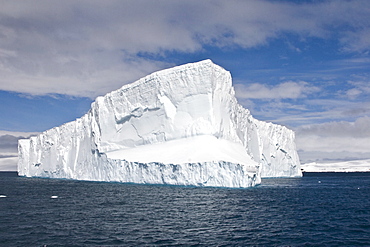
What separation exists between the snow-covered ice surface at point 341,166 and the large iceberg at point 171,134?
101 meters

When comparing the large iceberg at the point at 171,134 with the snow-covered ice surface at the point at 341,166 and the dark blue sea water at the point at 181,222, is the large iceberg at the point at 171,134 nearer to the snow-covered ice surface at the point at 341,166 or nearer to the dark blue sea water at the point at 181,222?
the dark blue sea water at the point at 181,222

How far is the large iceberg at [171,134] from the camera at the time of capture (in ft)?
98.1

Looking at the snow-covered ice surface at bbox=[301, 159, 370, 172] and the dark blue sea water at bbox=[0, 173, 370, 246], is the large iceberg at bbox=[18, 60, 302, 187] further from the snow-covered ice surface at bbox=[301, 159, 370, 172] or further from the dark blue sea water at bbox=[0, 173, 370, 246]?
the snow-covered ice surface at bbox=[301, 159, 370, 172]

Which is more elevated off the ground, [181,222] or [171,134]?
[171,134]

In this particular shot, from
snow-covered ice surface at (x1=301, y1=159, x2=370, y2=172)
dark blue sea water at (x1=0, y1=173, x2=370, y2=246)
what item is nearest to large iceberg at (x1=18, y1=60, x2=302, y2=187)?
dark blue sea water at (x1=0, y1=173, x2=370, y2=246)

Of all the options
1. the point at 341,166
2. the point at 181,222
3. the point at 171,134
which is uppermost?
the point at 171,134

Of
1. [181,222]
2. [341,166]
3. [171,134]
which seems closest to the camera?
[181,222]

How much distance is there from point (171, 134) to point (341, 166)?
413ft

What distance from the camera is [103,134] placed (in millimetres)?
39688

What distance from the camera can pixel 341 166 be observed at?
14175 centimetres

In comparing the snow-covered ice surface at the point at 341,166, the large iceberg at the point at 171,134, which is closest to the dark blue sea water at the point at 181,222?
the large iceberg at the point at 171,134

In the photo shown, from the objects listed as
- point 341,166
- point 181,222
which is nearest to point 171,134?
point 181,222

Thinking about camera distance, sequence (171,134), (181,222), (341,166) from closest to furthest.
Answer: (181,222) < (171,134) < (341,166)

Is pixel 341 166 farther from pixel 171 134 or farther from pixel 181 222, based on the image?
pixel 181 222
